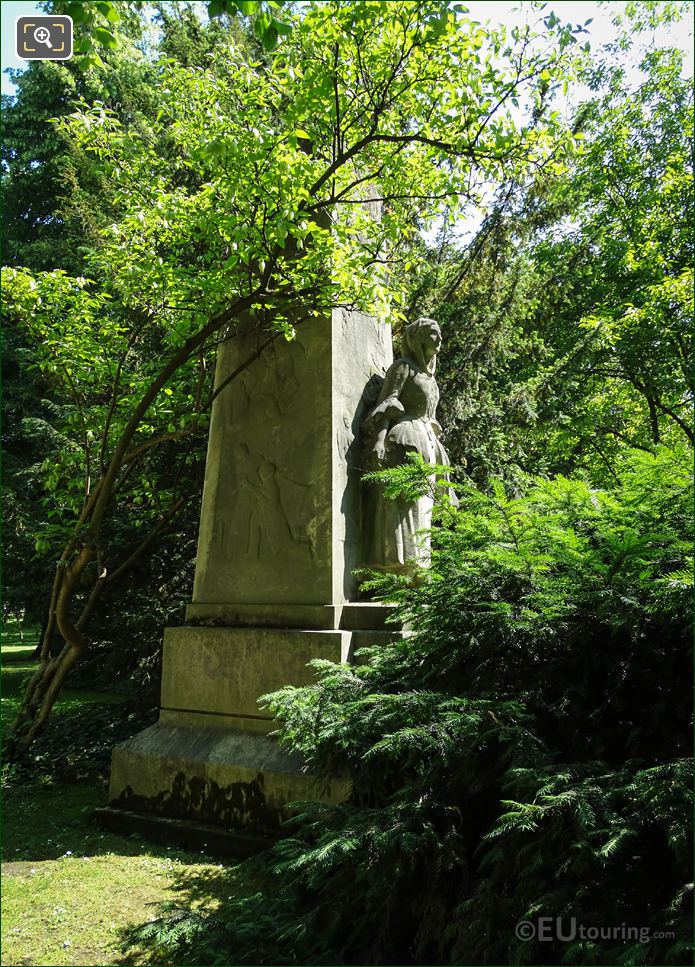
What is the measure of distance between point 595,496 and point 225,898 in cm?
299

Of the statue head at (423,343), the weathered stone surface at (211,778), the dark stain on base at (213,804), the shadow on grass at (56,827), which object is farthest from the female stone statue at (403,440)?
the shadow on grass at (56,827)

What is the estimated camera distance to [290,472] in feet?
19.4

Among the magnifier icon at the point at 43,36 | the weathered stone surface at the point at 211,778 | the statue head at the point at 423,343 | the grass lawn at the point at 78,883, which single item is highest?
Result: the magnifier icon at the point at 43,36

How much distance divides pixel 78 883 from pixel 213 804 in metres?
1.19

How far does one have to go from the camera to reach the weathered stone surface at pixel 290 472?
567 centimetres

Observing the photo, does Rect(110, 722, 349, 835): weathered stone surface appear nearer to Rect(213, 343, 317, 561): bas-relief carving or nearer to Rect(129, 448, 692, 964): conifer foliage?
Rect(129, 448, 692, 964): conifer foliage

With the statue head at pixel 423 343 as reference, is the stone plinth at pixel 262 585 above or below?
below

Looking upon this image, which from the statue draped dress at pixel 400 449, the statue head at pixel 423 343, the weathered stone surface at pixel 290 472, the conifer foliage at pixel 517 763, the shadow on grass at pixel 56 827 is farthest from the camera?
the statue head at pixel 423 343

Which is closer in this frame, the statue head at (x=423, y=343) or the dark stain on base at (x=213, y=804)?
the dark stain on base at (x=213, y=804)

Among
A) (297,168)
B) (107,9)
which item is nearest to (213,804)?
(297,168)

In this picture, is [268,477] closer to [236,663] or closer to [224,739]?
[236,663]

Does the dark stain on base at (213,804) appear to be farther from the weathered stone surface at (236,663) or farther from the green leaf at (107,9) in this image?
the green leaf at (107,9)

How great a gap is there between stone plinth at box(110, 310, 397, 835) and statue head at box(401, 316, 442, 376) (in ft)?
1.37

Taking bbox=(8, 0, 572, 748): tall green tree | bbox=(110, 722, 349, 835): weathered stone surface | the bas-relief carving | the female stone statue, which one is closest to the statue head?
the female stone statue
